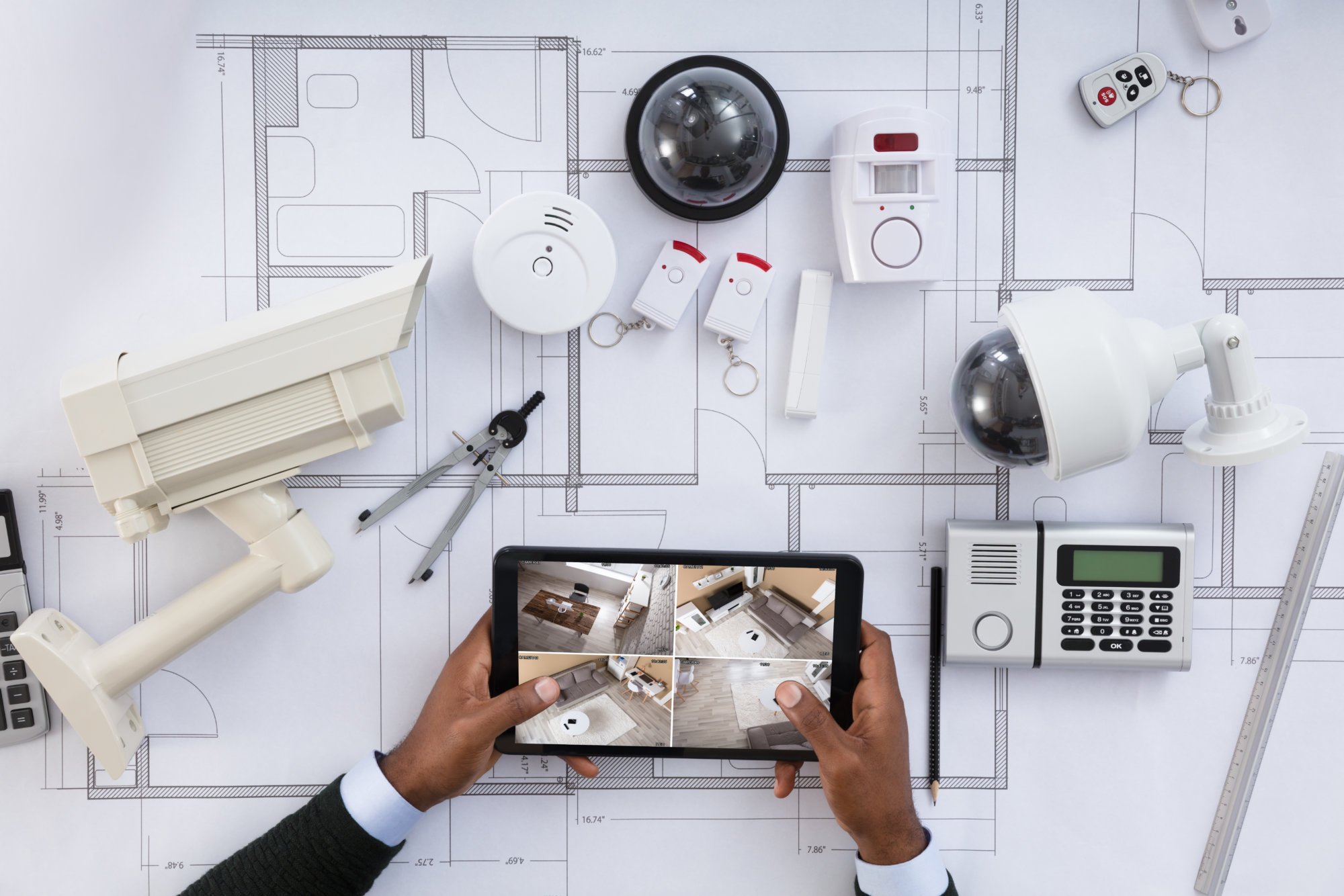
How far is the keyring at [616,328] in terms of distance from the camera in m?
1.21

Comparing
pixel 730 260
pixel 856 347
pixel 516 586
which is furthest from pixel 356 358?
pixel 856 347

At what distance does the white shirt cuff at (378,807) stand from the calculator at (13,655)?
1.72 feet

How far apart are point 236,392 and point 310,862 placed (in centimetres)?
71

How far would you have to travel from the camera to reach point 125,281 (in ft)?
3.91

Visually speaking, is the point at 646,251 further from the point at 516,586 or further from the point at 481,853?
the point at 481,853

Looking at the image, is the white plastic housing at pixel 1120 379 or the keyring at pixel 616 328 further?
the keyring at pixel 616 328

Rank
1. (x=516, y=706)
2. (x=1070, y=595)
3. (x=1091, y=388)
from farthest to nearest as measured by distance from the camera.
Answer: (x=1070, y=595)
(x=516, y=706)
(x=1091, y=388)

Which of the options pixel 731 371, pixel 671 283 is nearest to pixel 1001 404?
pixel 731 371

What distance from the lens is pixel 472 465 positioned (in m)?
1.21

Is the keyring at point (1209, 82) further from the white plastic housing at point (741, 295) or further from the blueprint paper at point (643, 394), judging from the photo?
the white plastic housing at point (741, 295)

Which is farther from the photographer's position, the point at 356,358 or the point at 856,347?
the point at 856,347

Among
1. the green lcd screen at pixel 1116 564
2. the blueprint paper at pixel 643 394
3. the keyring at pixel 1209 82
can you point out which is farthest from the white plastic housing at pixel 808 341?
the keyring at pixel 1209 82

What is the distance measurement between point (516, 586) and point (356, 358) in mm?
396

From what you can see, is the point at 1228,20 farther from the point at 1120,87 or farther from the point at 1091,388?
the point at 1091,388
